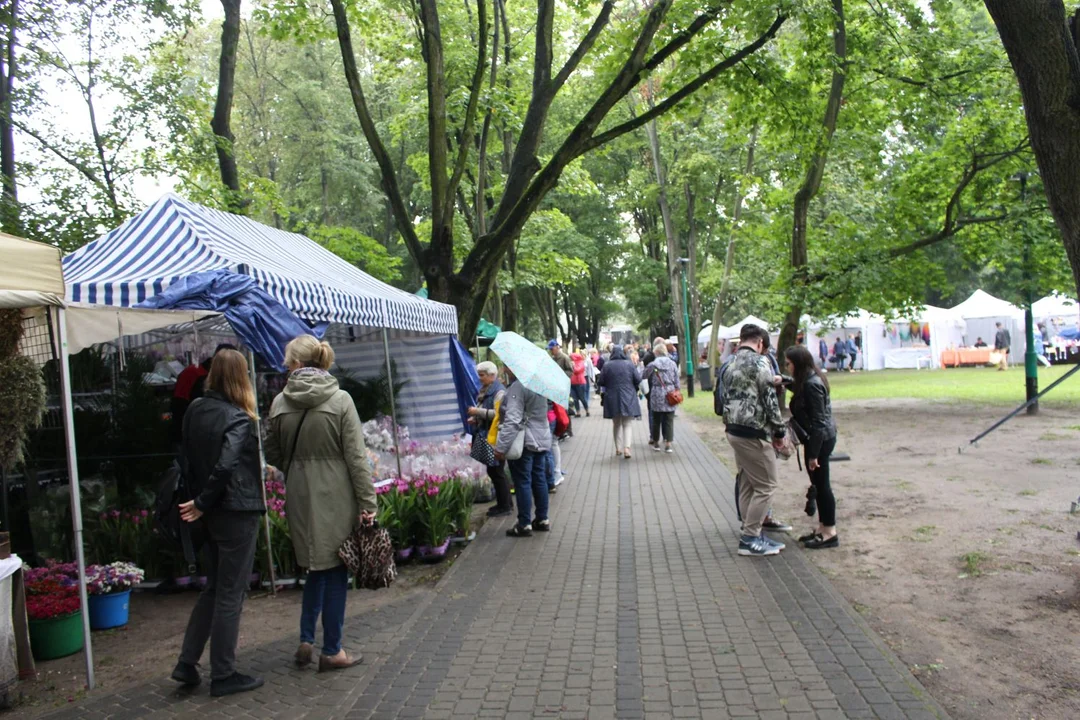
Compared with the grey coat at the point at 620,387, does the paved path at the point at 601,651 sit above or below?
below

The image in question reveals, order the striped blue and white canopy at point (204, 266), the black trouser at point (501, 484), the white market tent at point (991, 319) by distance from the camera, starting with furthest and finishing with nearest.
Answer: the white market tent at point (991, 319) → the black trouser at point (501, 484) → the striped blue and white canopy at point (204, 266)

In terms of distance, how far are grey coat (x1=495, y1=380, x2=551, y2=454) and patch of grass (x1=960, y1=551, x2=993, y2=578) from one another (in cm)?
369

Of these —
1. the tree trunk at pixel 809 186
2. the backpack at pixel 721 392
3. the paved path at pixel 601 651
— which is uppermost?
the tree trunk at pixel 809 186

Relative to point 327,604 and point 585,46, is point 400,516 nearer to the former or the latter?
point 327,604

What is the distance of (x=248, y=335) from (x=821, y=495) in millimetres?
4837

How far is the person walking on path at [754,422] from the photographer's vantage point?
22.7 feet

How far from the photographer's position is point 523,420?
8180mm

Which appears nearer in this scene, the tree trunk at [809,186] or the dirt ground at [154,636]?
the dirt ground at [154,636]

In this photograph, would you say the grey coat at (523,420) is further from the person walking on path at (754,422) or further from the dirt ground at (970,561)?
the dirt ground at (970,561)

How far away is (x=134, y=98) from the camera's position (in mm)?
15656

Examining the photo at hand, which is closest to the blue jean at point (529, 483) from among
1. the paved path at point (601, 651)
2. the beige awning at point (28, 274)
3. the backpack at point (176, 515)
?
the paved path at point (601, 651)

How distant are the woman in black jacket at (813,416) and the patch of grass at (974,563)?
108cm

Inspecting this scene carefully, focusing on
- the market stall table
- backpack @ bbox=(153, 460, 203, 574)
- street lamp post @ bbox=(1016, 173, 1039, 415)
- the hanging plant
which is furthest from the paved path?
the market stall table

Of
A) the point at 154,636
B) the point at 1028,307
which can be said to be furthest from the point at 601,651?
the point at 1028,307
